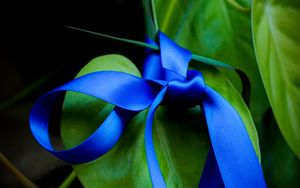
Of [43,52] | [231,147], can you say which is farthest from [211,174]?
[43,52]

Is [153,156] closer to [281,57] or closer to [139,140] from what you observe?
[139,140]

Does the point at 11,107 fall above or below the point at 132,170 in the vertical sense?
below

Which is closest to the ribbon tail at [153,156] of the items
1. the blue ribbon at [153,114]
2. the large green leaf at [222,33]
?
the blue ribbon at [153,114]

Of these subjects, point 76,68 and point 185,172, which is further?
point 76,68

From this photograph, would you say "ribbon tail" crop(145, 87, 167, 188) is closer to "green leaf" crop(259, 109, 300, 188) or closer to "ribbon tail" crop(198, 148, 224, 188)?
"ribbon tail" crop(198, 148, 224, 188)

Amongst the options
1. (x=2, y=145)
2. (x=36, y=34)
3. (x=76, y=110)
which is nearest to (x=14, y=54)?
(x=36, y=34)

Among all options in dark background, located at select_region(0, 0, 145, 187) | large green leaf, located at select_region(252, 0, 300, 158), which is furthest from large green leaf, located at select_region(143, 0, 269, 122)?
dark background, located at select_region(0, 0, 145, 187)

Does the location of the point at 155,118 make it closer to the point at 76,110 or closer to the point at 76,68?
the point at 76,110
